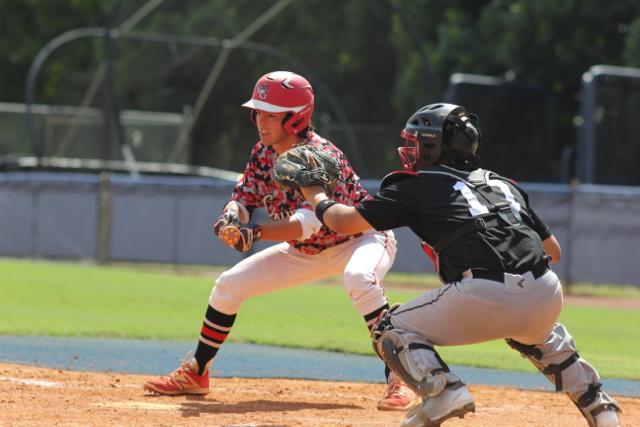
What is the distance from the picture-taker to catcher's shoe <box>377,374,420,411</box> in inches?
255

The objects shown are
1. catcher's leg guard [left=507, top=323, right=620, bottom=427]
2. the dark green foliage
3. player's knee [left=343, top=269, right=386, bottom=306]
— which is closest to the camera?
catcher's leg guard [left=507, top=323, right=620, bottom=427]

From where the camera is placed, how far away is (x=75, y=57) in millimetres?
39781

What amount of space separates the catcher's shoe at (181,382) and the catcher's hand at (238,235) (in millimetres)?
1061

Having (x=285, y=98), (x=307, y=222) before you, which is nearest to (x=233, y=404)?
(x=307, y=222)

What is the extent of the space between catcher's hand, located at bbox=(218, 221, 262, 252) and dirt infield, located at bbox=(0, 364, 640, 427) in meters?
0.90

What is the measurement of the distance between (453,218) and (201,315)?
723 centimetres

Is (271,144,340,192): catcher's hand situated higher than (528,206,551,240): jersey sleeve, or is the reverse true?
(271,144,340,192): catcher's hand

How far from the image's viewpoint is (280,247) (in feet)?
22.7

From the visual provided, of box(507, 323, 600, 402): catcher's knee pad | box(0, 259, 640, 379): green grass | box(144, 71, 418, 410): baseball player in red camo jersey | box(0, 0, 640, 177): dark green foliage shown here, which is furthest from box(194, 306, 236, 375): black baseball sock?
box(0, 0, 640, 177): dark green foliage

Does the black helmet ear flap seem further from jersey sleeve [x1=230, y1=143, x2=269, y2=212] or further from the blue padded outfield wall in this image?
the blue padded outfield wall

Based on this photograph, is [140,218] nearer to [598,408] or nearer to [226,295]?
[226,295]

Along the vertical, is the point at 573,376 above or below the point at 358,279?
below

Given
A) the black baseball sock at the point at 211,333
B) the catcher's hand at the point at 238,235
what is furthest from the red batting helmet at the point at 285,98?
the black baseball sock at the point at 211,333

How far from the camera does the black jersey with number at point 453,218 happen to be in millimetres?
5145
